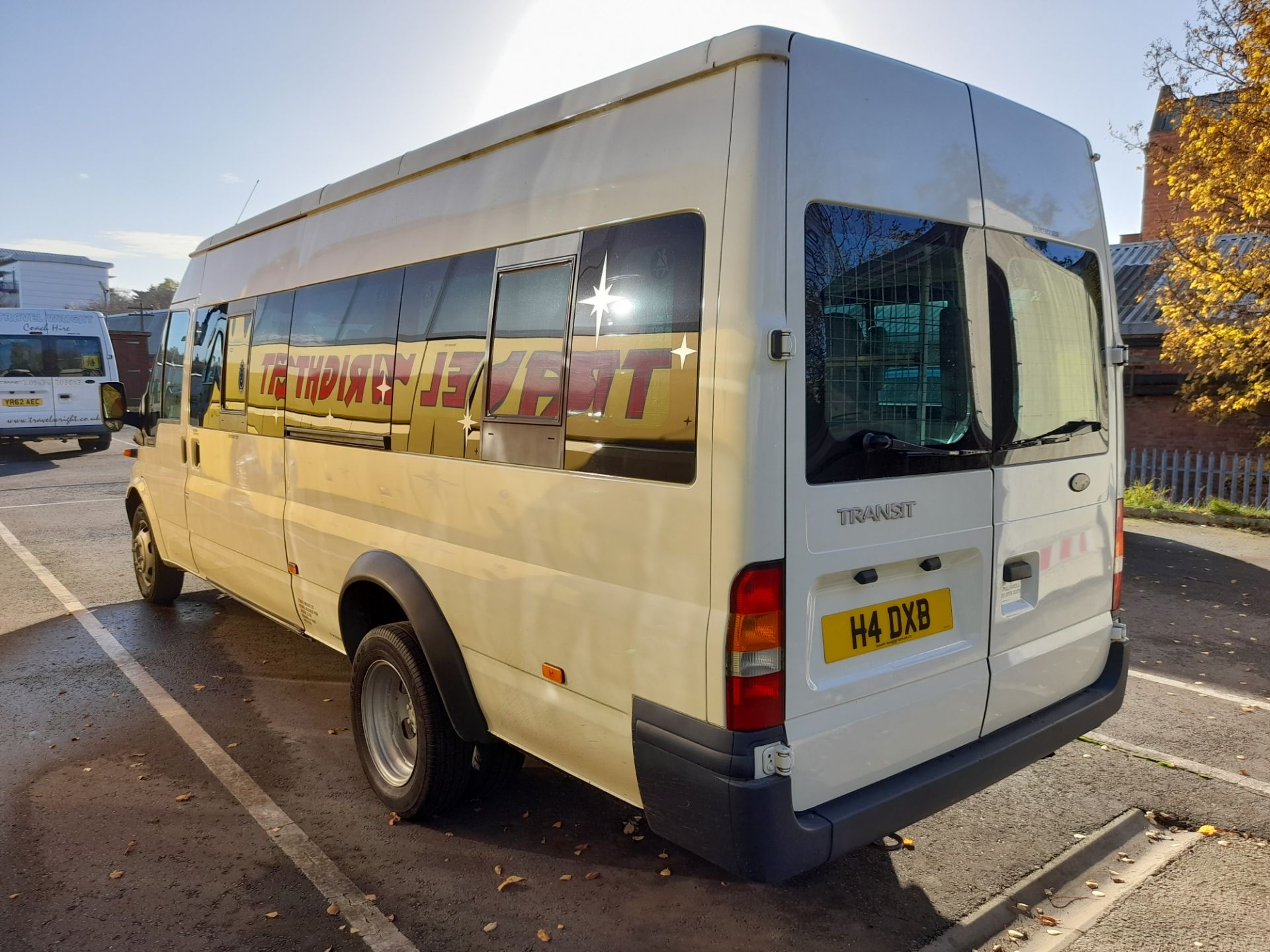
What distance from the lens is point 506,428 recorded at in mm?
3104

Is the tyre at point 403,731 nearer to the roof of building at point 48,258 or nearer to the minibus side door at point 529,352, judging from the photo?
the minibus side door at point 529,352

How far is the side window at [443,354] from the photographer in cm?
329

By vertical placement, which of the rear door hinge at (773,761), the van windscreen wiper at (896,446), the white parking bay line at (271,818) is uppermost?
the van windscreen wiper at (896,446)

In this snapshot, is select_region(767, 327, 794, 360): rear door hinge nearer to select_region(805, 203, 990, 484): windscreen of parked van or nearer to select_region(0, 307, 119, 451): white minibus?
select_region(805, 203, 990, 484): windscreen of parked van

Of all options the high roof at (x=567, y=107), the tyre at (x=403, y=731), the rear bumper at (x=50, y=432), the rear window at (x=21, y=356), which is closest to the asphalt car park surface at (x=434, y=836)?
the tyre at (x=403, y=731)

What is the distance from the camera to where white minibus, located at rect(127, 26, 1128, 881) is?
7.85 feet

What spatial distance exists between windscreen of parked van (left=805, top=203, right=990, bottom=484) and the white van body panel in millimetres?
19322

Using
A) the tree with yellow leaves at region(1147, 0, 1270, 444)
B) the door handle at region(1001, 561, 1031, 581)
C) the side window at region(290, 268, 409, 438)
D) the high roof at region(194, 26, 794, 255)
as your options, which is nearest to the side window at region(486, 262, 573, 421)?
the high roof at region(194, 26, 794, 255)

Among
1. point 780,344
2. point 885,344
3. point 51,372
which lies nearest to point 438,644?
point 780,344

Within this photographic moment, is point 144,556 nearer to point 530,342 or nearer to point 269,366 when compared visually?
point 269,366

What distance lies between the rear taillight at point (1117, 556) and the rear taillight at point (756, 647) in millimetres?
1931

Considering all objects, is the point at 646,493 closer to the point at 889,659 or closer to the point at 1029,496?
the point at 889,659

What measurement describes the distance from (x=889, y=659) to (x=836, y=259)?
1195 millimetres

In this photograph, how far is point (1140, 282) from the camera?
20.3m
